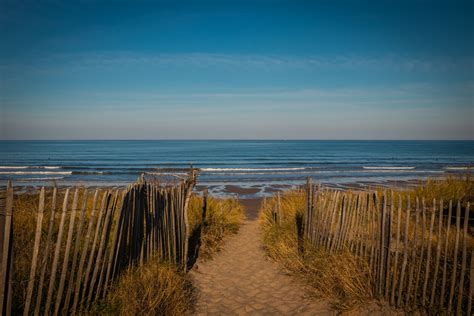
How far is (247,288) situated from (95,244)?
279cm

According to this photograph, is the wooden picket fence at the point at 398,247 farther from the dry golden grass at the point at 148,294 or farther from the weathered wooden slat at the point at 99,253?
the weathered wooden slat at the point at 99,253

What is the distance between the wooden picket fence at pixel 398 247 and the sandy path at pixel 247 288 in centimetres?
106

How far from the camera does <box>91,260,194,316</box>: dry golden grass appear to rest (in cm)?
383

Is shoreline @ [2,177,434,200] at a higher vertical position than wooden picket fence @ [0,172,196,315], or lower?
lower

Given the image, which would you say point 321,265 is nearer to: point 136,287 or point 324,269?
point 324,269

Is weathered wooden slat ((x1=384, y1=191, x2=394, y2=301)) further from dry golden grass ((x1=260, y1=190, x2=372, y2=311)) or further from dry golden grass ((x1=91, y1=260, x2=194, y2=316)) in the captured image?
dry golden grass ((x1=91, y1=260, x2=194, y2=316))

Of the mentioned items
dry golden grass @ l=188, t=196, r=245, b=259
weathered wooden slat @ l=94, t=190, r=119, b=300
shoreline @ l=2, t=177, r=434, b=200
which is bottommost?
shoreline @ l=2, t=177, r=434, b=200

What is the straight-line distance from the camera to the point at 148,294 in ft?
13.5

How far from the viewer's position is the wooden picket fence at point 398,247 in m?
3.81

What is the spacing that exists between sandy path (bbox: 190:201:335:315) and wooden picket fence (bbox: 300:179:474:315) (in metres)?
1.06

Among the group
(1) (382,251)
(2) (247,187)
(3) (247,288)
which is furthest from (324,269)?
(2) (247,187)

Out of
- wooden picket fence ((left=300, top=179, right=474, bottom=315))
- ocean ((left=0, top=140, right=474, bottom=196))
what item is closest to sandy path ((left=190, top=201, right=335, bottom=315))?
wooden picket fence ((left=300, top=179, right=474, bottom=315))

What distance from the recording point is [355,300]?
435 centimetres

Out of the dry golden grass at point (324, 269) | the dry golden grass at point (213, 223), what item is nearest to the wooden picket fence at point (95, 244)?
the dry golden grass at point (213, 223)
